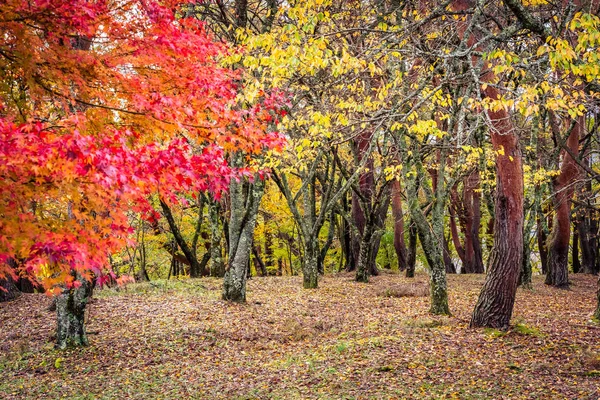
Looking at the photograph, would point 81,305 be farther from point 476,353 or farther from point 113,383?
point 476,353

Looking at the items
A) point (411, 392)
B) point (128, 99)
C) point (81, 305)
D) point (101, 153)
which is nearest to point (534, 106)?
point (411, 392)

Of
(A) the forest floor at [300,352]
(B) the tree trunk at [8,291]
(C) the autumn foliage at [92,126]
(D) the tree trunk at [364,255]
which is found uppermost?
(C) the autumn foliage at [92,126]

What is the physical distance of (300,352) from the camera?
9.20 metres

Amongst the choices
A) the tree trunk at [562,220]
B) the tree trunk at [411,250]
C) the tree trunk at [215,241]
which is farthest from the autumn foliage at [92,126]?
the tree trunk at [411,250]

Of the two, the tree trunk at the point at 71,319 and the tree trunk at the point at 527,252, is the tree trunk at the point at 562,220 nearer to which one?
the tree trunk at the point at 527,252

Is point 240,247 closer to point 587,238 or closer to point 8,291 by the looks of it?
point 8,291

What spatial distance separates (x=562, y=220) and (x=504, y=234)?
9.74 metres

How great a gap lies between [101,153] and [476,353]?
6766 millimetres

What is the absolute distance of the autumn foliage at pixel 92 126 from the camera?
4551mm

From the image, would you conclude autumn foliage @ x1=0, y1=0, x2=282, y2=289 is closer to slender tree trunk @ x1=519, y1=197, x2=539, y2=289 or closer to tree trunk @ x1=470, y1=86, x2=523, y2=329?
tree trunk @ x1=470, y1=86, x2=523, y2=329

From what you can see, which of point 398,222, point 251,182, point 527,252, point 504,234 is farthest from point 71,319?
point 398,222

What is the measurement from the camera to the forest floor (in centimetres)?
686

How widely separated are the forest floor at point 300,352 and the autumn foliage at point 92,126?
316cm

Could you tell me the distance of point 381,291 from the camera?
51.6 feet
